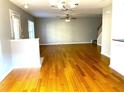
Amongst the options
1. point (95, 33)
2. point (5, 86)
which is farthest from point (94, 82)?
point (95, 33)

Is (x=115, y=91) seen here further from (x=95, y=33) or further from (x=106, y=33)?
(x=95, y=33)

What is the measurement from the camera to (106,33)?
21.5ft

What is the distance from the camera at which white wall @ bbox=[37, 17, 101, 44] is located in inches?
455

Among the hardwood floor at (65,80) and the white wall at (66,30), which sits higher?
the white wall at (66,30)

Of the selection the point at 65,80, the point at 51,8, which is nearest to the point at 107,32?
the point at 51,8

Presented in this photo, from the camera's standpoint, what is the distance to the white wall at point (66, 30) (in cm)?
1155

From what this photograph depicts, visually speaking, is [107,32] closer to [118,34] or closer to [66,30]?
[118,34]

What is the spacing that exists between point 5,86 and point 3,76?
629 millimetres

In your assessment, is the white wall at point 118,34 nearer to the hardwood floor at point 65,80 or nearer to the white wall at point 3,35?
the hardwood floor at point 65,80

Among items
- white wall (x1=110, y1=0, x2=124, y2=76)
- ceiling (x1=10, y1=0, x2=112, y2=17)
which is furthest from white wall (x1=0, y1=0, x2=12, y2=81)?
white wall (x1=110, y1=0, x2=124, y2=76)

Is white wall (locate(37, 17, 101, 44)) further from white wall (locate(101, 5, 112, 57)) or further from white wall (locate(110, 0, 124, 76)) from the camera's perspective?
white wall (locate(110, 0, 124, 76))

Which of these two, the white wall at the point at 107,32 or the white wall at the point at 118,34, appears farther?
the white wall at the point at 107,32

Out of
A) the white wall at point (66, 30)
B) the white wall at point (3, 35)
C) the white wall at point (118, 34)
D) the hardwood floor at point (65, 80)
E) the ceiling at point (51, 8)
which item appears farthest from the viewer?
the white wall at point (66, 30)

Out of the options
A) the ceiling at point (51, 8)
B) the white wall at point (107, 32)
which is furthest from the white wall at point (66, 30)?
the white wall at point (107, 32)
